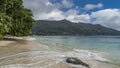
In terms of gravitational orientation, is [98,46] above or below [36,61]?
below

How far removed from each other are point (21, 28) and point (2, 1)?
17.0 metres

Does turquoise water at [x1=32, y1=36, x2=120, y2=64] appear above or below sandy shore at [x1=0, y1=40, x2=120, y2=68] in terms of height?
below

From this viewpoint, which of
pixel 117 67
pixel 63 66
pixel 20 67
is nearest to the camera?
pixel 20 67

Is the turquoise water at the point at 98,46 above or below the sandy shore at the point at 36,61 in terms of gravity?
below

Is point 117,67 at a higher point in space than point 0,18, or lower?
lower

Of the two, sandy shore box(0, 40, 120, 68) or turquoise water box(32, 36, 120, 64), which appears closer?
sandy shore box(0, 40, 120, 68)

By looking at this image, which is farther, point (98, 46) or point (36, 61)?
point (98, 46)

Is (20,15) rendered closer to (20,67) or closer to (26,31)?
(26,31)

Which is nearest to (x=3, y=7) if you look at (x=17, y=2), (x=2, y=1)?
(x=2, y=1)

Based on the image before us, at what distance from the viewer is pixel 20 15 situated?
46.9 metres

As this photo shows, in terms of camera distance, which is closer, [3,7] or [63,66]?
[63,66]

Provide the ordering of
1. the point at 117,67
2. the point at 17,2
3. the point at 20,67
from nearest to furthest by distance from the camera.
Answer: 1. the point at 20,67
2. the point at 117,67
3. the point at 17,2

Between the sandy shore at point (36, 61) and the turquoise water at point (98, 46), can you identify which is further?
the turquoise water at point (98, 46)

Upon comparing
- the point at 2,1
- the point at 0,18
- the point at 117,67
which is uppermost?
the point at 2,1
